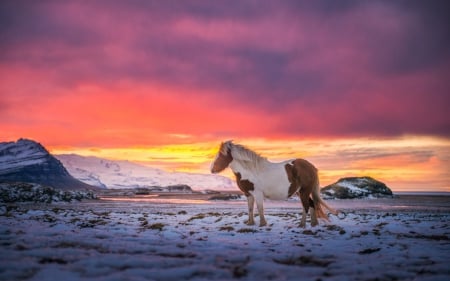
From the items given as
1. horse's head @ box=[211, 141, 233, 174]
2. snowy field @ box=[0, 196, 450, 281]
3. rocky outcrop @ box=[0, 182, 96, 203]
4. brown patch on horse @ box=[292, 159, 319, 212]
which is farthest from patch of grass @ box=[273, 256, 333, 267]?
rocky outcrop @ box=[0, 182, 96, 203]

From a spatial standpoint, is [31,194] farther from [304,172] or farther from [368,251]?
[368,251]

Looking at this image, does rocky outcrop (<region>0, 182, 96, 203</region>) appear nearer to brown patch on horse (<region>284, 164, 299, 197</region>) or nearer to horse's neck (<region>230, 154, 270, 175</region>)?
horse's neck (<region>230, 154, 270, 175</region>)

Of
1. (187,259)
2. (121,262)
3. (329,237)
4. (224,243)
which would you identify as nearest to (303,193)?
(329,237)

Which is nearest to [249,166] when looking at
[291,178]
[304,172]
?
[291,178]

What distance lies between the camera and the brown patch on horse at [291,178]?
12195 millimetres

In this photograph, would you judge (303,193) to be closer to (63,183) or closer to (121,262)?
(121,262)

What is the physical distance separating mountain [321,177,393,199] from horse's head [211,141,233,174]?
48637mm

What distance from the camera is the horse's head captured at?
12680 millimetres

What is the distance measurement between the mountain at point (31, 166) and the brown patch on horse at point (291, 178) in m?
133

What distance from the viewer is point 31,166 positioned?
13788cm

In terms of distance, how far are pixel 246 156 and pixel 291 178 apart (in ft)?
6.04

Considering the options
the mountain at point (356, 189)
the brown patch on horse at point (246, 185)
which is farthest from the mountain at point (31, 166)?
the brown patch on horse at point (246, 185)

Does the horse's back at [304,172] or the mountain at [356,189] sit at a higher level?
the horse's back at [304,172]

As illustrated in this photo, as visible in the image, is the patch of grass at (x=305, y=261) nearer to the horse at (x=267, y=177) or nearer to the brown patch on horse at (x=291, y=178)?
the horse at (x=267, y=177)
